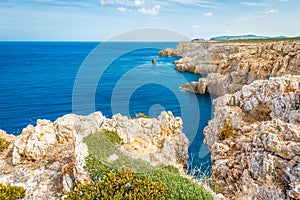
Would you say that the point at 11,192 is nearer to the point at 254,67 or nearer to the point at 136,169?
the point at 136,169

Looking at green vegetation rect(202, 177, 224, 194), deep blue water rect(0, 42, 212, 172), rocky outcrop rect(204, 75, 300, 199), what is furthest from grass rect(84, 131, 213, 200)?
deep blue water rect(0, 42, 212, 172)

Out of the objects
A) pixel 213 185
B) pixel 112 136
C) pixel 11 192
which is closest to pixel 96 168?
pixel 112 136

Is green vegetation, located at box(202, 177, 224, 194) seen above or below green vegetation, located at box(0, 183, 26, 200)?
below

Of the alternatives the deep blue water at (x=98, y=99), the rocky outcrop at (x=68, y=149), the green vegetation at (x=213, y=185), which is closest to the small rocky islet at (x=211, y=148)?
the rocky outcrop at (x=68, y=149)

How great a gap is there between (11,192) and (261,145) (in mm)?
10606

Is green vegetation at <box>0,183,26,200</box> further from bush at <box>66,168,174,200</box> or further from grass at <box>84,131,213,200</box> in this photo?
→ bush at <box>66,168,174,200</box>

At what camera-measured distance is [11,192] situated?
392 inches

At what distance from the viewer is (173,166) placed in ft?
38.0

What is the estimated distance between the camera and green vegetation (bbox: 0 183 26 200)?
31.3 ft

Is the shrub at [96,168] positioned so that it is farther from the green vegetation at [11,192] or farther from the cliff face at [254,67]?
the cliff face at [254,67]

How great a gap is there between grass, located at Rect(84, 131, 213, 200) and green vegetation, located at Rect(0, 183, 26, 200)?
9.36 ft

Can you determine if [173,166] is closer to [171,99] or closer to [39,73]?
[171,99]

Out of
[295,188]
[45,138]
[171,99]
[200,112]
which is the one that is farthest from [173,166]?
[171,99]

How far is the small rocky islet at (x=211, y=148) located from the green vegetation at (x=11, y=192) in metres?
0.44
